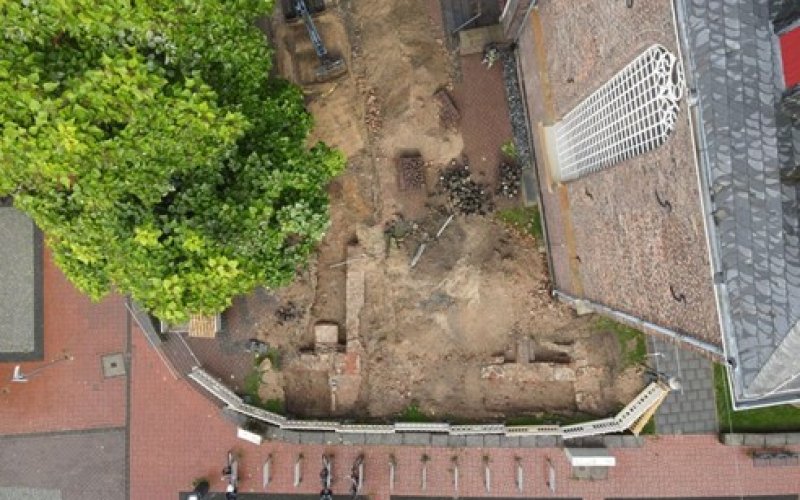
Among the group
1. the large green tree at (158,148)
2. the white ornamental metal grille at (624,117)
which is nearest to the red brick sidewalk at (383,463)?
the large green tree at (158,148)

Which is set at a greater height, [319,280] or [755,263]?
[319,280]

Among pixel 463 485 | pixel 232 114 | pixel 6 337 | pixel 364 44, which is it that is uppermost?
pixel 364 44

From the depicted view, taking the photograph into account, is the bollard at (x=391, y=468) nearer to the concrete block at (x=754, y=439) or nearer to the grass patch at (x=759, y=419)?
the grass patch at (x=759, y=419)

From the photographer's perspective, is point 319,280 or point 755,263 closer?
point 755,263

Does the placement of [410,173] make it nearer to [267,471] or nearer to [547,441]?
[547,441]

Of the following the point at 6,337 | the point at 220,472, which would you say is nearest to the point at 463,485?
the point at 220,472

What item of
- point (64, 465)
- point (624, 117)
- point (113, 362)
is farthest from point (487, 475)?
point (64, 465)

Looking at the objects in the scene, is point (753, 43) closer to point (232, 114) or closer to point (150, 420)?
point (232, 114)

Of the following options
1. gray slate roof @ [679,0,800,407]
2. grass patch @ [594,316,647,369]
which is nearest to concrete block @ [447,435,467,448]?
grass patch @ [594,316,647,369]

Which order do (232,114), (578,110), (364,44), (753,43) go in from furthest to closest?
(364,44) → (578,110) → (232,114) → (753,43)
